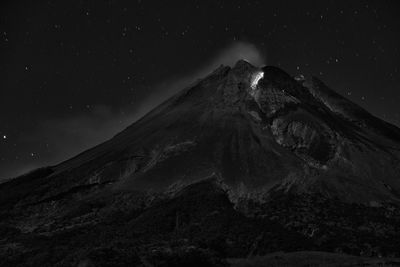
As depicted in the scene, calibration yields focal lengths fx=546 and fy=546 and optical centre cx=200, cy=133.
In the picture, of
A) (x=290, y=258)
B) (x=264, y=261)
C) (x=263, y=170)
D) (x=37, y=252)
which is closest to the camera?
(x=264, y=261)

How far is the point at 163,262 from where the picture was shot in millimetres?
66688

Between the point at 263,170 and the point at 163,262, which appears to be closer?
the point at 163,262

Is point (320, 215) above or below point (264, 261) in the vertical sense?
below

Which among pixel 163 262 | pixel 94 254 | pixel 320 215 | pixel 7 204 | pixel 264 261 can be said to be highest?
pixel 7 204

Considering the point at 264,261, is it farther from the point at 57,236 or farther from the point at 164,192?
the point at 164,192

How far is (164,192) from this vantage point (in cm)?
17425

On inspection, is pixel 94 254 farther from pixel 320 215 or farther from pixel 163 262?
pixel 320 215

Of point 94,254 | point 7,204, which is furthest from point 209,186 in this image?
point 94,254

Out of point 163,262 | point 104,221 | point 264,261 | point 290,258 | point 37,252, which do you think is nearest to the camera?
point 163,262

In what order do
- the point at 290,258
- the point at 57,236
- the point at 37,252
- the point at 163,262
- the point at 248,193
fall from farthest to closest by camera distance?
the point at 248,193, the point at 57,236, the point at 37,252, the point at 290,258, the point at 163,262

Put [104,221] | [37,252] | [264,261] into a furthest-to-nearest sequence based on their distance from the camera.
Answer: [104,221] < [37,252] < [264,261]

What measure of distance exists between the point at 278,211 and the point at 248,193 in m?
15.5

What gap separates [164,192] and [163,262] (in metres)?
108

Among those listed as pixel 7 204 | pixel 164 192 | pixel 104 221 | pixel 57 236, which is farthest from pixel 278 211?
pixel 7 204
